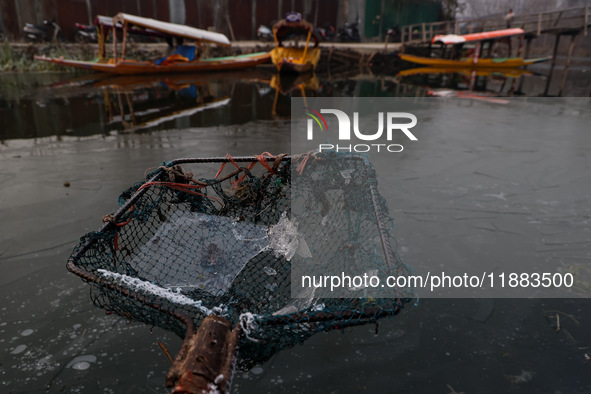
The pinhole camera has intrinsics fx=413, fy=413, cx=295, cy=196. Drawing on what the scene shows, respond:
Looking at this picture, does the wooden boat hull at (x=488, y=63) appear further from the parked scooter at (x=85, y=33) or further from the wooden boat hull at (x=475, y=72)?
the parked scooter at (x=85, y=33)

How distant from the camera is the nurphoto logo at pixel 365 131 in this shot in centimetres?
767

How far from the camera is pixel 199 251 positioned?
11.3ft

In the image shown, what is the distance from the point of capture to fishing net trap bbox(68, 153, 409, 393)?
1.97 meters

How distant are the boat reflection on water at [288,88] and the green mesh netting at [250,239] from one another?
278 inches

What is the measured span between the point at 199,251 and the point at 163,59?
1676 centimetres

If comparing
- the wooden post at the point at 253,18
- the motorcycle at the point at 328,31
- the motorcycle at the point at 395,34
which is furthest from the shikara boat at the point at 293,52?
the motorcycle at the point at 395,34

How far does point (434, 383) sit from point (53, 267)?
3.31m

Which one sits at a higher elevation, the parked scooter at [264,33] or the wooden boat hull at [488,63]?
the parked scooter at [264,33]

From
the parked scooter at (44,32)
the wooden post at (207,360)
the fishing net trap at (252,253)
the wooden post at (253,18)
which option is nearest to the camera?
the wooden post at (207,360)

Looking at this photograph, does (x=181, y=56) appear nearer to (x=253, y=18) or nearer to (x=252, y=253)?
(x=253, y=18)

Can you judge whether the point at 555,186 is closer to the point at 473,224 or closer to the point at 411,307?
the point at 473,224

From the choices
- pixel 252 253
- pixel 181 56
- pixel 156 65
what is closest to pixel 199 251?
pixel 252 253

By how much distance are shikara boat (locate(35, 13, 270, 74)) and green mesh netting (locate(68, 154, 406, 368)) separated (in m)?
15.0

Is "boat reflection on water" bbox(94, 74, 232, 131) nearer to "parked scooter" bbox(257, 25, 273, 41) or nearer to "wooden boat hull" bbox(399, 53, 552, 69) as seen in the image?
"parked scooter" bbox(257, 25, 273, 41)
